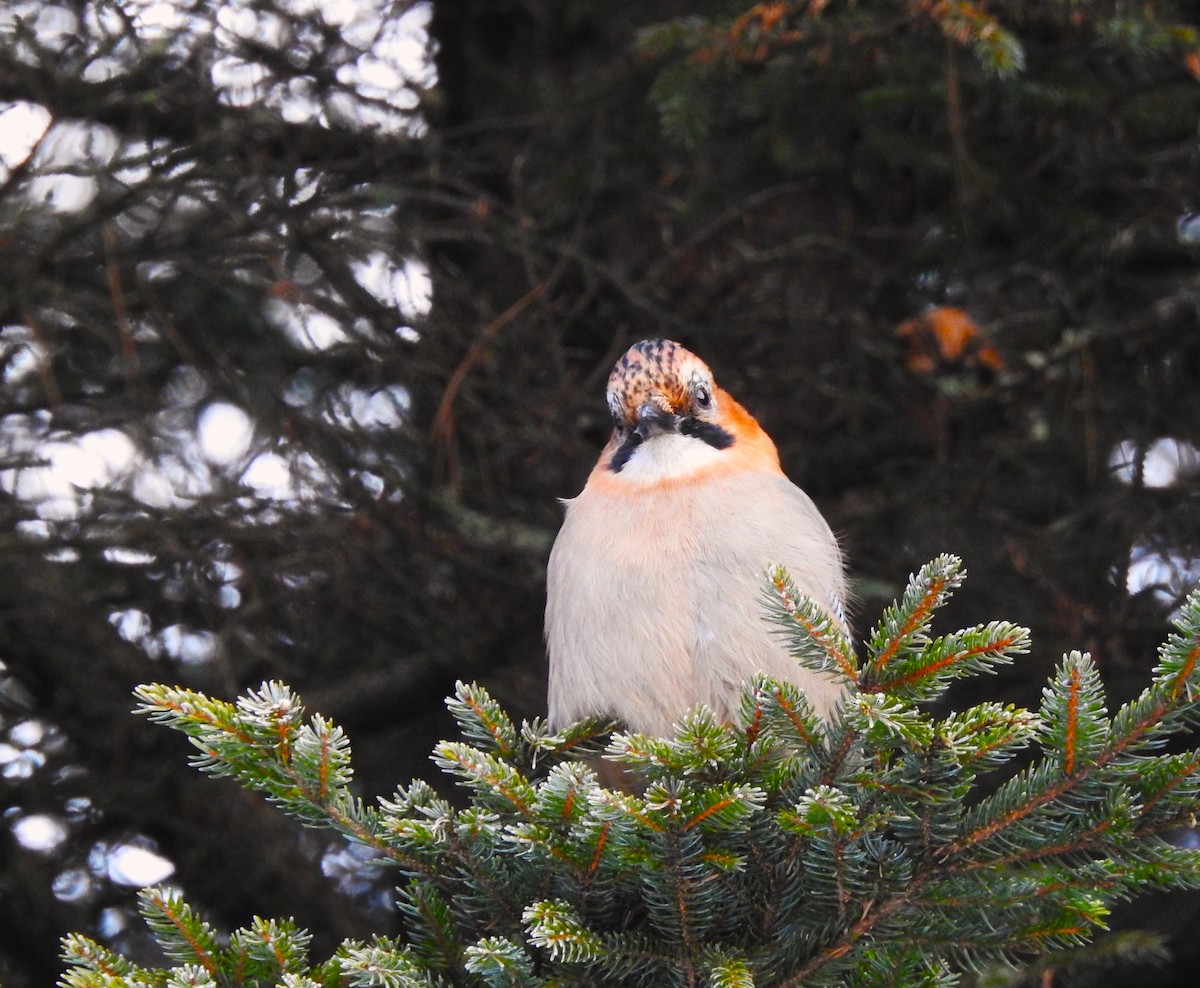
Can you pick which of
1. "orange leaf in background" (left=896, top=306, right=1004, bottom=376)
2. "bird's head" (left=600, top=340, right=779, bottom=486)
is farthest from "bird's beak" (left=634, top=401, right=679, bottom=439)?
"orange leaf in background" (left=896, top=306, right=1004, bottom=376)

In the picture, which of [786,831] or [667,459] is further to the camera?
[667,459]

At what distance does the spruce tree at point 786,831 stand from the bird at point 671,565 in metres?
0.96

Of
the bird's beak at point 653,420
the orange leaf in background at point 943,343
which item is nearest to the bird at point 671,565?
the bird's beak at point 653,420

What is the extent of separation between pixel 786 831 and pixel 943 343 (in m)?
3.53

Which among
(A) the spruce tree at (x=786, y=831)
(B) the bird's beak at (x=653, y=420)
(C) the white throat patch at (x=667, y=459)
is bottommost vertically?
(A) the spruce tree at (x=786, y=831)

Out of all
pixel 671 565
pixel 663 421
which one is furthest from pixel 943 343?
pixel 671 565

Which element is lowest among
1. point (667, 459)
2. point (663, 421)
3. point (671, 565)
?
point (671, 565)

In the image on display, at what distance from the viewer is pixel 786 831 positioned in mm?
2244

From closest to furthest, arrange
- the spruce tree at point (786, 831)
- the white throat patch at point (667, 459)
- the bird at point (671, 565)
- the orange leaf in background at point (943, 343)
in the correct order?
the spruce tree at point (786, 831)
the bird at point (671, 565)
the white throat patch at point (667, 459)
the orange leaf in background at point (943, 343)

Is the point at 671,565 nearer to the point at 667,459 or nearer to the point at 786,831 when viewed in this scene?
the point at 667,459

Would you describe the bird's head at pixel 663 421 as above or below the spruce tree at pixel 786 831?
above

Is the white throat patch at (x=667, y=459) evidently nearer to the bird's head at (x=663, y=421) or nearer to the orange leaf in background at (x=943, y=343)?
the bird's head at (x=663, y=421)

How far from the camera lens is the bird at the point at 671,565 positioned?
136 inches

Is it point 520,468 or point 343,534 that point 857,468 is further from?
point 343,534
